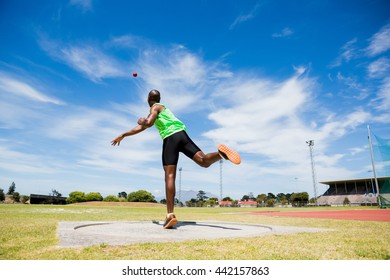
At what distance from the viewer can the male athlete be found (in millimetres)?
5777

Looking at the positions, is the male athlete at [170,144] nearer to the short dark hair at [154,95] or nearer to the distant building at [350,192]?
the short dark hair at [154,95]

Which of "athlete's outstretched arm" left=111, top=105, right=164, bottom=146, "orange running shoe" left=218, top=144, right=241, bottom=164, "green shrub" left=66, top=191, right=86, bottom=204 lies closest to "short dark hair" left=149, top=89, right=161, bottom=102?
"athlete's outstretched arm" left=111, top=105, right=164, bottom=146

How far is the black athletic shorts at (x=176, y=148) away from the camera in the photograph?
20.0 feet

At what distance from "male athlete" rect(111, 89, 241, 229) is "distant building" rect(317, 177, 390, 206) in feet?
246

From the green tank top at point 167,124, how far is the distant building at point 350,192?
75.1 m

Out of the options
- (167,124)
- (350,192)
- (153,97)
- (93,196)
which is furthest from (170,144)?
(350,192)

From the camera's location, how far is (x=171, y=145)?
611cm

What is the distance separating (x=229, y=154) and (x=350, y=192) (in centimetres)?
8751

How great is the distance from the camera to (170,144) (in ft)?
20.1

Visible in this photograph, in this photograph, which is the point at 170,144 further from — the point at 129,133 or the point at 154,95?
the point at 154,95

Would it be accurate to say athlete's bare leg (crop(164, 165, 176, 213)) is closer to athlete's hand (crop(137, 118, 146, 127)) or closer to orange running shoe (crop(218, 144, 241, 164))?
athlete's hand (crop(137, 118, 146, 127))

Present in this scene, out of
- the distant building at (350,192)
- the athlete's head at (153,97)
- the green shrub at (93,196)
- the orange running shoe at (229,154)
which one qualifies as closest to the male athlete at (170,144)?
the athlete's head at (153,97)
